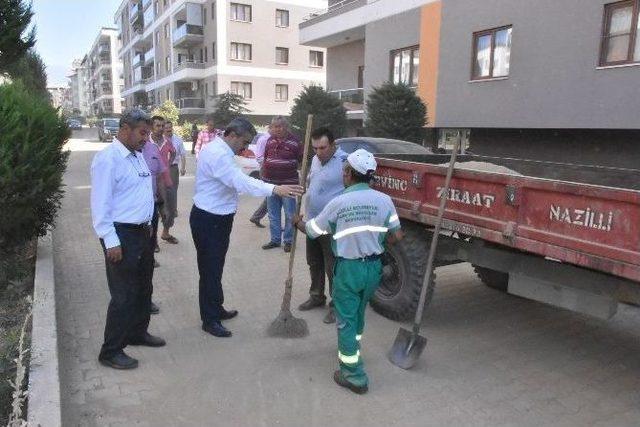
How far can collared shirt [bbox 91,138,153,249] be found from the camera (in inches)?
129

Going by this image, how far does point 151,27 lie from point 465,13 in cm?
4299

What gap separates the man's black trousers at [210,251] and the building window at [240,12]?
35220 mm

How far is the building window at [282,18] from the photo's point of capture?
1479 inches

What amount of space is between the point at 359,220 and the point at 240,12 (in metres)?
36.5

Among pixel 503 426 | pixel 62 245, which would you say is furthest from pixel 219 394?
pixel 62 245

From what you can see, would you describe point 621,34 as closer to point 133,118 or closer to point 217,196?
point 217,196

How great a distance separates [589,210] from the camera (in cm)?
306

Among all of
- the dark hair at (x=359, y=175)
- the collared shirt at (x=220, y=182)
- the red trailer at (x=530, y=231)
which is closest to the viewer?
the red trailer at (x=530, y=231)

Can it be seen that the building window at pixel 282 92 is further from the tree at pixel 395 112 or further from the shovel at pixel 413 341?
the shovel at pixel 413 341

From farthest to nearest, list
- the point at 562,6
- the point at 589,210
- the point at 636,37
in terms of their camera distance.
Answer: the point at 562,6 < the point at 636,37 < the point at 589,210

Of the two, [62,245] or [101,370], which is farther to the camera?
[62,245]

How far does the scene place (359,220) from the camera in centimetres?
329

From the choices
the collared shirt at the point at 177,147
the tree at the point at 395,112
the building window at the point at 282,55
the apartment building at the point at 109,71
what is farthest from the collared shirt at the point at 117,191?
the apartment building at the point at 109,71

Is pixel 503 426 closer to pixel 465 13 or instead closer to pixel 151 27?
pixel 465 13
